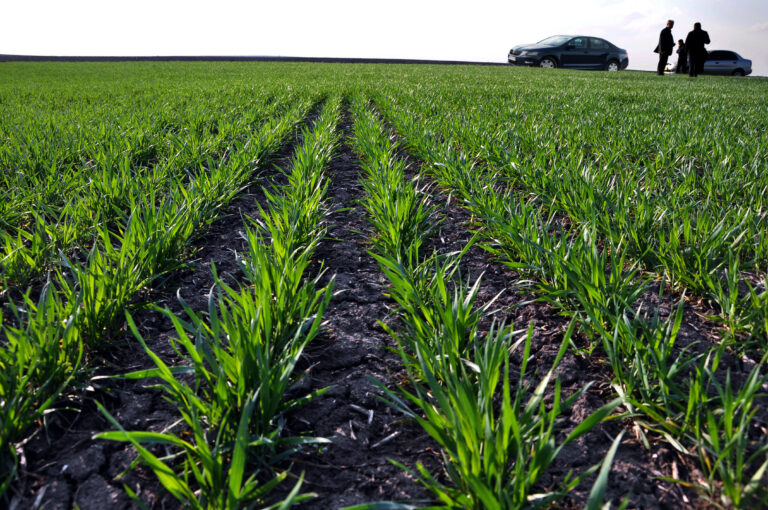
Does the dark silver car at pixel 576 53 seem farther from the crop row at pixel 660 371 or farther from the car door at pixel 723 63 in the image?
the crop row at pixel 660 371

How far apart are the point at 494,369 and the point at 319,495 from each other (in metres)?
0.53

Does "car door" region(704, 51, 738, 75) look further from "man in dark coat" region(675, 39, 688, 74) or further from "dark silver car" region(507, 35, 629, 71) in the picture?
"dark silver car" region(507, 35, 629, 71)

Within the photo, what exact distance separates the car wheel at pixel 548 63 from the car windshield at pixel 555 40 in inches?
25.1

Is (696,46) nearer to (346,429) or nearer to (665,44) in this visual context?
(665,44)

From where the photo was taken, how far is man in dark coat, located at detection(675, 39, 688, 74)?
19.0m

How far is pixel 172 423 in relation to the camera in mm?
1379

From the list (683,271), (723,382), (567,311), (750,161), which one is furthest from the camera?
(750,161)

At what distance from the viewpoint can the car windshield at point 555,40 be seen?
2183cm

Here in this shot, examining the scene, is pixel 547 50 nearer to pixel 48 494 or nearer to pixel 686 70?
pixel 686 70

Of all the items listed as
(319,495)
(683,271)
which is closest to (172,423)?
(319,495)

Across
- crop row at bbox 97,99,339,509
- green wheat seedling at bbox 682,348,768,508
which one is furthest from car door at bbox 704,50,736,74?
crop row at bbox 97,99,339,509

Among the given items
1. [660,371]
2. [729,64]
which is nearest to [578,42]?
[729,64]

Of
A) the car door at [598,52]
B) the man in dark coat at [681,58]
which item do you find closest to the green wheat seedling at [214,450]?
the man in dark coat at [681,58]

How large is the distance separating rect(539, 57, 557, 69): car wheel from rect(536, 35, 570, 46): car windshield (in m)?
0.64
